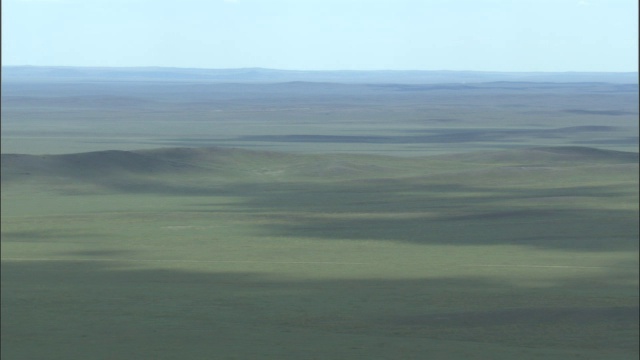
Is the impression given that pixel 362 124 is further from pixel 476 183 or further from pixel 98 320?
pixel 98 320

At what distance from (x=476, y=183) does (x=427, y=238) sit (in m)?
14.1

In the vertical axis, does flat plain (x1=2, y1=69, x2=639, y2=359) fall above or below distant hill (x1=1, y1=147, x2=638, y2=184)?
below

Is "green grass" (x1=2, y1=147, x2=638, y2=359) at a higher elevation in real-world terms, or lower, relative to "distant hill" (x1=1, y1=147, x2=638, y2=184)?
lower

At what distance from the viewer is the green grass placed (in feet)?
62.2

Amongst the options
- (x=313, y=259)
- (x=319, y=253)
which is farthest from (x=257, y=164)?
(x=313, y=259)

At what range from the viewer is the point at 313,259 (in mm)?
28391

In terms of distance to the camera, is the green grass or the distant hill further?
the distant hill

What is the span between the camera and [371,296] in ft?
76.7

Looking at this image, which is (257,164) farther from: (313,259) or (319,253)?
(313,259)

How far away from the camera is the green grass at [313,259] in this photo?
18953mm

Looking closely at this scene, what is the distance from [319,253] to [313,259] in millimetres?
997

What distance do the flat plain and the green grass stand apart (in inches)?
3.0

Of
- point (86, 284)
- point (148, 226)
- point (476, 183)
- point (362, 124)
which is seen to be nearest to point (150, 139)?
point (362, 124)

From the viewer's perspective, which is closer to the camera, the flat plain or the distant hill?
the flat plain
